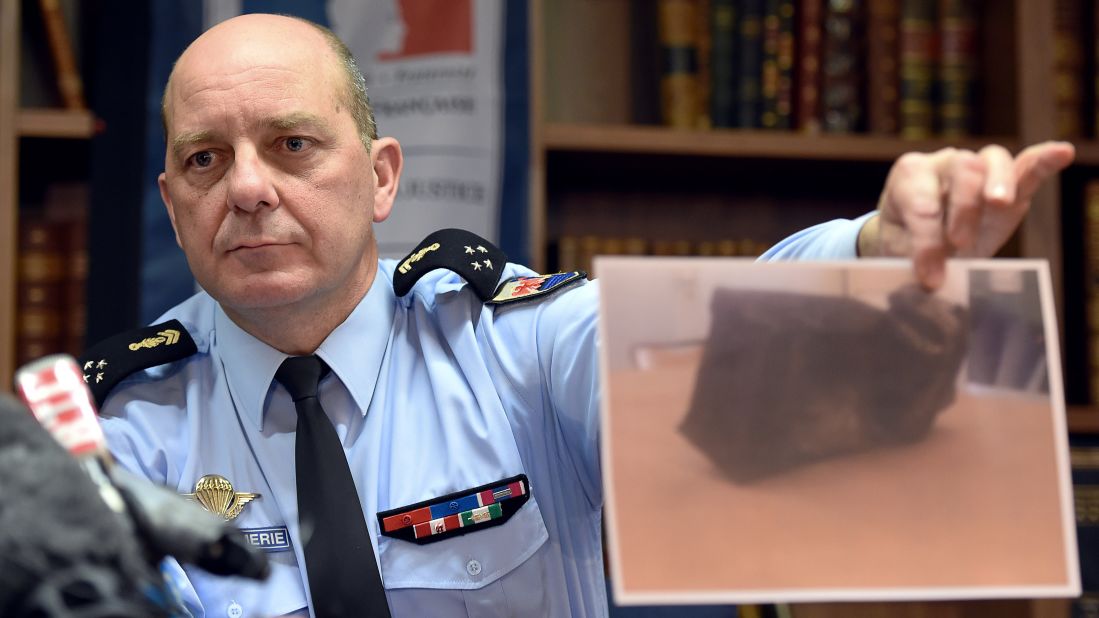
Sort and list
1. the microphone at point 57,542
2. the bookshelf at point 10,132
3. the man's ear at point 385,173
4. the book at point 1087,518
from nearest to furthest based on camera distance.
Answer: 1. the microphone at point 57,542
2. the man's ear at point 385,173
3. the bookshelf at point 10,132
4. the book at point 1087,518

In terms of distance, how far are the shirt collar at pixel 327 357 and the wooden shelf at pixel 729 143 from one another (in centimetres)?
88

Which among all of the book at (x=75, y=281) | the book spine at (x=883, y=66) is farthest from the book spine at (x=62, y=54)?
the book spine at (x=883, y=66)

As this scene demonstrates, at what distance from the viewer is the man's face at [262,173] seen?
1.04m

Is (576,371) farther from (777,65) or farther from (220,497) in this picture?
(777,65)

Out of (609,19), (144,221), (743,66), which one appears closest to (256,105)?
(144,221)

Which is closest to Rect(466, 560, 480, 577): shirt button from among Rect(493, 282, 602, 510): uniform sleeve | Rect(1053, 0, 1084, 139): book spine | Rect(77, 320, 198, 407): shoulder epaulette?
Rect(493, 282, 602, 510): uniform sleeve

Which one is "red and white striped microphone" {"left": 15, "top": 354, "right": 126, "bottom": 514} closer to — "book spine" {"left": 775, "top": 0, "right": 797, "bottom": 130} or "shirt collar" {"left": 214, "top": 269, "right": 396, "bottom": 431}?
"shirt collar" {"left": 214, "top": 269, "right": 396, "bottom": 431}

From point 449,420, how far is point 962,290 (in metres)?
0.58

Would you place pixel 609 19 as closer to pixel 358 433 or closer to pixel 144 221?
pixel 144 221

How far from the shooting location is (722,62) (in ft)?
6.57

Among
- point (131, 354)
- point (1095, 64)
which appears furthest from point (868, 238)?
point (1095, 64)

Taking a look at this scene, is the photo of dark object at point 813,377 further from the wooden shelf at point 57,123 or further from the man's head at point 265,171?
the wooden shelf at point 57,123

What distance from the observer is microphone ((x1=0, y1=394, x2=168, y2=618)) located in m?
0.42

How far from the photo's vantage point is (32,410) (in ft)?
1.59
